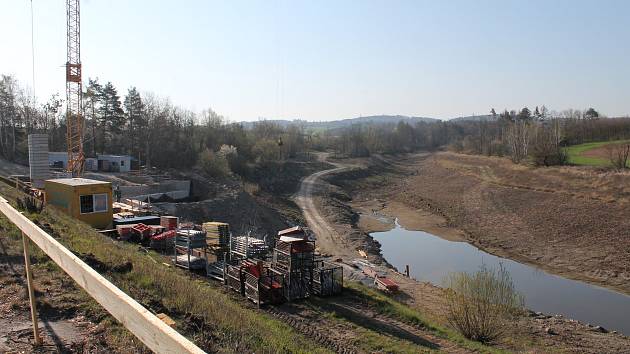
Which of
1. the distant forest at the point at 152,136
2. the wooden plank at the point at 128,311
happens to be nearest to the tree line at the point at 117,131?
the distant forest at the point at 152,136

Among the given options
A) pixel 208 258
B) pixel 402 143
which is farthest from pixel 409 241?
pixel 402 143

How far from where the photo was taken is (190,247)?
827 inches

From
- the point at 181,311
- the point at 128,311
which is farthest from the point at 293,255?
the point at 128,311

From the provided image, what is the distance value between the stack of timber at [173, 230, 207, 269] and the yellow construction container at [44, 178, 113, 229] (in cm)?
913

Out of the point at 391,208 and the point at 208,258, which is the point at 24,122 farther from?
the point at 208,258

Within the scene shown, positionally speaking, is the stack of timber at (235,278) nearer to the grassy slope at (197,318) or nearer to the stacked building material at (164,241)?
the grassy slope at (197,318)

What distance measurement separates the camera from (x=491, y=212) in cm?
5109

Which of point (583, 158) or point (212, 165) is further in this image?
point (583, 158)

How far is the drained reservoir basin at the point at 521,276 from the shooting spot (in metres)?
25.5

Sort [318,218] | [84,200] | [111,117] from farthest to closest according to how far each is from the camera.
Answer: [111,117]
[318,218]
[84,200]

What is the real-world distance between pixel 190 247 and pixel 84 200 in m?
10.8

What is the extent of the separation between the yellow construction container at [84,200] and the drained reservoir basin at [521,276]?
2019 cm

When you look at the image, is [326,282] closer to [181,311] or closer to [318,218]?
[181,311]

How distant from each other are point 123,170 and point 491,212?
41.3 metres
